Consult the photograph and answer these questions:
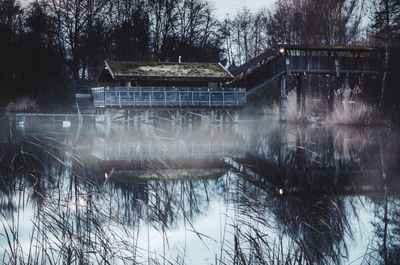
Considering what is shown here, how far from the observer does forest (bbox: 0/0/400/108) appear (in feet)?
130

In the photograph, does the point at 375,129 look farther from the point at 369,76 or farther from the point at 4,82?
the point at 4,82

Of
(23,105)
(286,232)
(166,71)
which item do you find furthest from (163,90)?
Result: (286,232)

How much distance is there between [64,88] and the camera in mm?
45219

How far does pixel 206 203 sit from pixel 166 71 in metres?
25.0

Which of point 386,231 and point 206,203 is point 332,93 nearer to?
point 206,203

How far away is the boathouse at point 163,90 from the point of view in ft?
104

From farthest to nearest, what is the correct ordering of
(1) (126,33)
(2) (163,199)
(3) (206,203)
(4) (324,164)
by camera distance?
(1) (126,33), (4) (324,164), (3) (206,203), (2) (163,199)

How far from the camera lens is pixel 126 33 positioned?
51812mm

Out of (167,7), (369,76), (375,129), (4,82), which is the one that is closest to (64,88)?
(4,82)

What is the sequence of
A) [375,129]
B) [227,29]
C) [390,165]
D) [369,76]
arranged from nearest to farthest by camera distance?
[390,165] → [375,129] → [369,76] → [227,29]

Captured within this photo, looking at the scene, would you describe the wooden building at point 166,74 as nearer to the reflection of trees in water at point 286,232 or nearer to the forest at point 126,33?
the forest at point 126,33

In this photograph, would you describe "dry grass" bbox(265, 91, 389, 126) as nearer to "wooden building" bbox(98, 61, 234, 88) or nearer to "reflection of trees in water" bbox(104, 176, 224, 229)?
"wooden building" bbox(98, 61, 234, 88)

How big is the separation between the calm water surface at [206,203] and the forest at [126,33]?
20.3 metres

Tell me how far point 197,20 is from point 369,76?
2771cm
